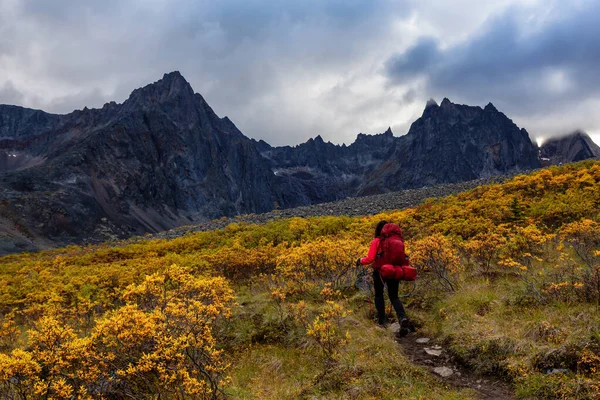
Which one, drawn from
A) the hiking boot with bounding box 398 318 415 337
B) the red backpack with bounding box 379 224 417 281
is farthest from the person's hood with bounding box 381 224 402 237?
the hiking boot with bounding box 398 318 415 337

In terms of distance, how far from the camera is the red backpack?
792 centimetres

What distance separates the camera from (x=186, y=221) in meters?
155

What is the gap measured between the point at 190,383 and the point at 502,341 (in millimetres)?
5166

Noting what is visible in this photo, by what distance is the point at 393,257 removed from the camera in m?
8.09

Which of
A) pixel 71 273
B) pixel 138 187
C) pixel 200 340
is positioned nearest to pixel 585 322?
pixel 200 340

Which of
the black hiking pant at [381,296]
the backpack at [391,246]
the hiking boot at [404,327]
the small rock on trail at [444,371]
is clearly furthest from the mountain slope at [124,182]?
the small rock on trail at [444,371]

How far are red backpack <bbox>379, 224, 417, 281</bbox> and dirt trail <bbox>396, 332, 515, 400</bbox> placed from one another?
1346 millimetres

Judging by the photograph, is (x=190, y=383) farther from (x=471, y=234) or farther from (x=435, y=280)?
(x=471, y=234)

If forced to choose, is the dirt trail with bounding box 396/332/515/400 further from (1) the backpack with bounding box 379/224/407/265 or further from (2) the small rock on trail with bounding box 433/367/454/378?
(1) the backpack with bounding box 379/224/407/265

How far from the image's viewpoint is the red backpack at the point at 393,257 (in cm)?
792

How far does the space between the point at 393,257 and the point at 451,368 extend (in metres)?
2.47

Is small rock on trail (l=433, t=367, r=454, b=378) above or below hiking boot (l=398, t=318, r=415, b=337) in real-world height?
below

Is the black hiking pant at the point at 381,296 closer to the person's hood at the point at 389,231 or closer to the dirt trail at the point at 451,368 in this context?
the dirt trail at the point at 451,368

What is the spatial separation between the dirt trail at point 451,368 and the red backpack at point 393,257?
4.42 ft
